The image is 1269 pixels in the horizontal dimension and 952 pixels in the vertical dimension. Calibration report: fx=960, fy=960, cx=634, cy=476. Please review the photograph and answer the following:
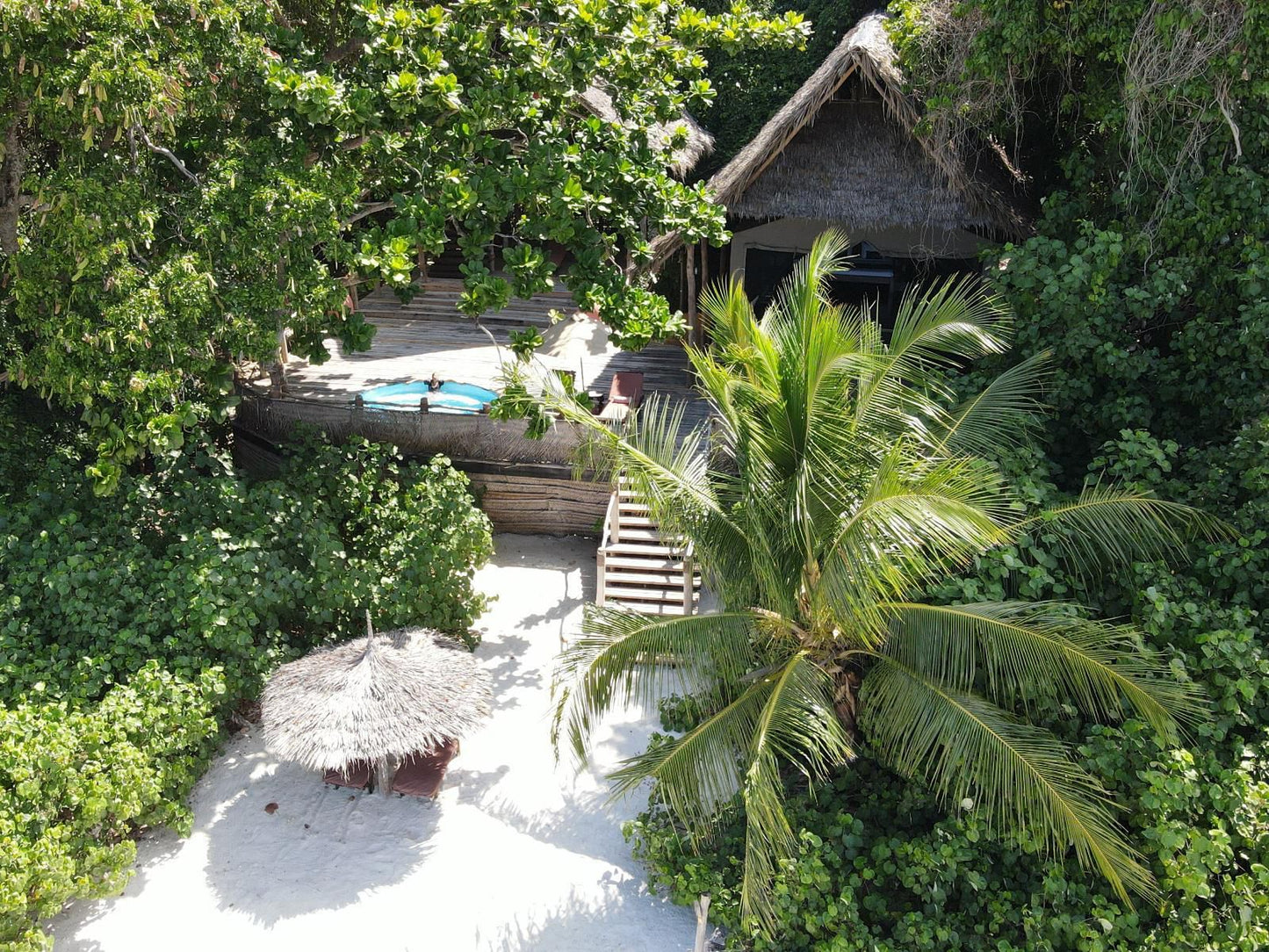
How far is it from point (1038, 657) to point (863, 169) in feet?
22.5

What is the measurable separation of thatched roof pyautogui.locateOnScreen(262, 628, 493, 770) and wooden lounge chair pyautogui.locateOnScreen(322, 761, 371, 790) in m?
0.38

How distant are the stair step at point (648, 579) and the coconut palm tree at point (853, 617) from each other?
2.98 metres

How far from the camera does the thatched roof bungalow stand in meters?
9.76

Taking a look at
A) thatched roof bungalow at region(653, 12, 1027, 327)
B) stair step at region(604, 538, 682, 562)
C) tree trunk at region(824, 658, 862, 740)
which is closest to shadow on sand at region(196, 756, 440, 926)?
stair step at region(604, 538, 682, 562)

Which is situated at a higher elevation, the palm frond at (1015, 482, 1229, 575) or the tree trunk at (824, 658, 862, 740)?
the palm frond at (1015, 482, 1229, 575)

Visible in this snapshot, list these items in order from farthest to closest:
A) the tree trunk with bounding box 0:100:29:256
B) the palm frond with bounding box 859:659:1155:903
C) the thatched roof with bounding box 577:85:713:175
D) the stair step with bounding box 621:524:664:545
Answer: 1. the thatched roof with bounding box 577:85:713:175
2. the stair step with bounding box 621:524:664:545
3. the tree trunk with bounding box 0:100:29:256
4. the palm frond with bounding box 859:659:1155:903

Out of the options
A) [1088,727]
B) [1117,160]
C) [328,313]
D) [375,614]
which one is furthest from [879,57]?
[375,614]

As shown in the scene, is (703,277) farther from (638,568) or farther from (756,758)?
(756,758)

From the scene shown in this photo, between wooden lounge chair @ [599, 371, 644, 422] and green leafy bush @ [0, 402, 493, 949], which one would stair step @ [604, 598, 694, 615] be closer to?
green leafy bush @ [0, 402, 493, 949]

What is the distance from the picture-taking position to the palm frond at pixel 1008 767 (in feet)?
17.3

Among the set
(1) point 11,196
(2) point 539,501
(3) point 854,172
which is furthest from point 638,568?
(1) point 11,196

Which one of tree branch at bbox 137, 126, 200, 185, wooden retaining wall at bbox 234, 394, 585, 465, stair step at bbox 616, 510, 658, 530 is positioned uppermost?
tree branch at bbox 137, 126, 200, 185

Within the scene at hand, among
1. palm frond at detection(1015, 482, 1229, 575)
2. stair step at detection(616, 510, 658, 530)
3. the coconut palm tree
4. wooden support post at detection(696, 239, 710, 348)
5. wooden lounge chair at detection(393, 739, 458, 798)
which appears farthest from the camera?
wooden support post at detection(696, 239, 710, 348)

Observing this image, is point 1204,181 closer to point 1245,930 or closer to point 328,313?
point 1245,930
